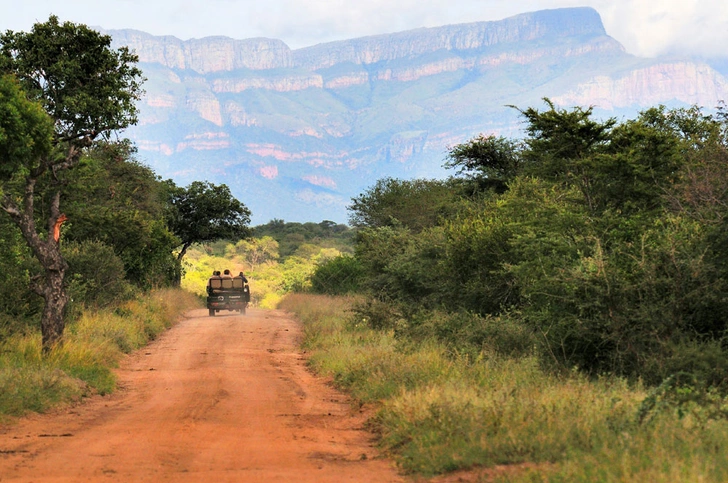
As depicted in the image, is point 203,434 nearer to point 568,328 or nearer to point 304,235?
point 568,328

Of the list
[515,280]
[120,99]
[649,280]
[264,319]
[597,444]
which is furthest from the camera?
[264,319]

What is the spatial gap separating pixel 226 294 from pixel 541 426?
103ft

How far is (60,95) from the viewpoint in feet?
50.7

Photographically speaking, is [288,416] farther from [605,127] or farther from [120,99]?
[605,127]

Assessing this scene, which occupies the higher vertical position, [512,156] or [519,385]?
[512,156]

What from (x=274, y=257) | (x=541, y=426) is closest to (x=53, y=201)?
(x=541, y=426)

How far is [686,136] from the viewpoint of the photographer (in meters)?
35.6

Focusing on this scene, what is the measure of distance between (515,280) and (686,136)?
796 inches

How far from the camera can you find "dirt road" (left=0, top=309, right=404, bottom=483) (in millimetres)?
7641

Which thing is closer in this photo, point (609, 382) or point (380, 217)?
point (609, 382)

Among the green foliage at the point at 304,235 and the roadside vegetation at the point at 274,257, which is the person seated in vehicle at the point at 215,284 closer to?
the roadside vegetation at the point at 274,257

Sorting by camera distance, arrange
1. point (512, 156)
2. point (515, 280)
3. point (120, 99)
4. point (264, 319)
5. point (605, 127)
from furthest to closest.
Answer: point (512, 156) → point (264, 319) → point (605, 127) → point (515, 280) → point (120, 99)

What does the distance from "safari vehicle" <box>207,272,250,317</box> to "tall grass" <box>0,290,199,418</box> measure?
13.1 m

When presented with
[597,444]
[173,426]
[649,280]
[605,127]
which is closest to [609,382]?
[649,280]
